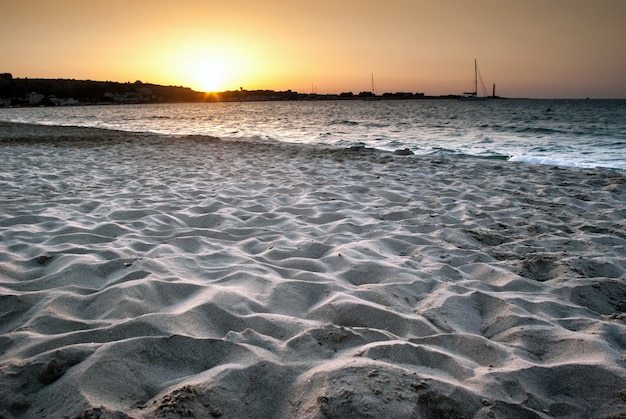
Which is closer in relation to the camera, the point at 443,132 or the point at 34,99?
the point at 443,132

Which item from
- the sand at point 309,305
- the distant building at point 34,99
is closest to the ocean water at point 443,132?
the sand at point 309,305

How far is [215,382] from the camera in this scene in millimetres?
1540

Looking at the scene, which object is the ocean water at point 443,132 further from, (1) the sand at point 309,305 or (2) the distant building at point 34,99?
(2) the distant building at point 34,99

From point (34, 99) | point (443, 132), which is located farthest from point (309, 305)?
point (34, 99)

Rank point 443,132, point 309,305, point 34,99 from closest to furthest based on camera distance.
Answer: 1. point 309,305
2. point 443,132
3. point 34,99

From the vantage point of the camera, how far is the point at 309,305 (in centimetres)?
228

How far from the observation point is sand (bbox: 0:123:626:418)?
1.50m

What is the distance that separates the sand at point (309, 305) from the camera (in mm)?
1505

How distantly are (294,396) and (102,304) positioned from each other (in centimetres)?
129

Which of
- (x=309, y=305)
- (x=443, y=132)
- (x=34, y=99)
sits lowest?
(x=309, y=305)

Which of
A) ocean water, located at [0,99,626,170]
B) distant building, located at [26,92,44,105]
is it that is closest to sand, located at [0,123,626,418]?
ocean water, located at [0,99,626,170]

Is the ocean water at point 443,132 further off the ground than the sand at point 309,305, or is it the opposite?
the ocean water at point 443,132

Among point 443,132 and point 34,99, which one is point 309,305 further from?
point 34,99

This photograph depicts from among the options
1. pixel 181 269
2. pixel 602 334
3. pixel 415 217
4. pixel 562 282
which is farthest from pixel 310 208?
pixel 602 334
